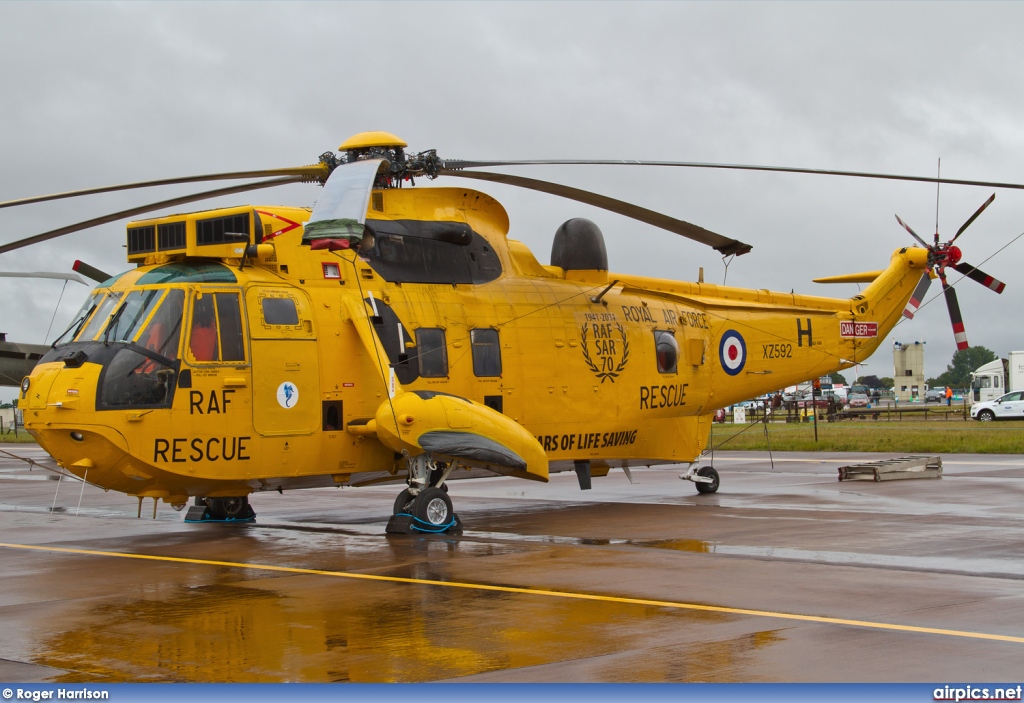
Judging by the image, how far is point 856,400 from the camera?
9925cm

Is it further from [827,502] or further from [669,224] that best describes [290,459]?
[827,502]

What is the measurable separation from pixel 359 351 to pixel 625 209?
419 centimetres

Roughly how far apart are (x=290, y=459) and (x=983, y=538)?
867cm

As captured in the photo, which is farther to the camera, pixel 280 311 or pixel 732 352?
pixel 732 352

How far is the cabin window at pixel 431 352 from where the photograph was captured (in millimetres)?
15109

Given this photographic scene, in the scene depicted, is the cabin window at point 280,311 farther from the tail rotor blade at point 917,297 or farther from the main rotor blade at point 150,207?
the tail rotor blade at point 917,297

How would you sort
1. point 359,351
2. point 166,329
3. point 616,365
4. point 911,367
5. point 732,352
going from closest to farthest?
point 166,329 < point 359,351 < point 616,365 < point 732,352 < point 911,367

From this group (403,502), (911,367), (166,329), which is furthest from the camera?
(911,367)

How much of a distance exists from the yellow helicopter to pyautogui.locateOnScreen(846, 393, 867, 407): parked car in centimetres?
7762

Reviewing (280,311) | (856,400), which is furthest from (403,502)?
(856,400)

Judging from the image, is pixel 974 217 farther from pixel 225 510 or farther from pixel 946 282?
pixel 225 510

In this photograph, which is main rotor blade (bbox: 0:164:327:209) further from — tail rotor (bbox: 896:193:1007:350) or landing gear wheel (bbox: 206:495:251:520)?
tail rotor (bbox: 896:193:1007:350)

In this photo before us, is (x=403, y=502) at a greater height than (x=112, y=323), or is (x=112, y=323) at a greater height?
(x=112, y=323)

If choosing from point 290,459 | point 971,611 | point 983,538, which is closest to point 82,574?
point 290,459
